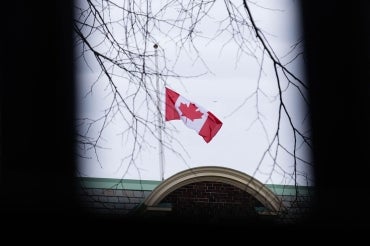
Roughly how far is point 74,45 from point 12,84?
0.27 m

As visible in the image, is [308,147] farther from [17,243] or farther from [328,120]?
[17,243]

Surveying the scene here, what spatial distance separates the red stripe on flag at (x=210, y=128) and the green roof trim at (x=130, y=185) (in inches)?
10.1

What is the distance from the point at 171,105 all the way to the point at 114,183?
1.30 feet

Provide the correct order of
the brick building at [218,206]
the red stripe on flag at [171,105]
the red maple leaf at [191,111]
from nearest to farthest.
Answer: the brick building at [218,206] < the red stripe on flag at [171,105] < the red maple leaf at [191,111]

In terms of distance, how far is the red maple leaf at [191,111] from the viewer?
2221 mm

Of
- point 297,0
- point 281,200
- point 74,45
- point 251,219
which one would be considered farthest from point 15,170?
point 297,0

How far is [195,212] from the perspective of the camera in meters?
1.73

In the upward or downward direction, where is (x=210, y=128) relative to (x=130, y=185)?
upward

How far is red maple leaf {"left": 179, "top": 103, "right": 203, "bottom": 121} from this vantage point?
2.22 metres

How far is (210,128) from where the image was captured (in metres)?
2.21

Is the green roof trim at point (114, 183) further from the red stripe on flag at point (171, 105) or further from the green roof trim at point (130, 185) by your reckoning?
the red stripe on flag at point (171, 105)

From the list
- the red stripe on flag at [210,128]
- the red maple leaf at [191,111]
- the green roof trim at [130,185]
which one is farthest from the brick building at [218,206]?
the red maple leaf at [191,111]

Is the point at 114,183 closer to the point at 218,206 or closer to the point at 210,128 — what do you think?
the point at 218,206

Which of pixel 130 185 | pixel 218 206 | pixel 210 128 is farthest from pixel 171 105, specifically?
pixel 218 206
